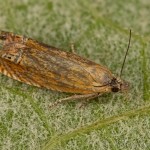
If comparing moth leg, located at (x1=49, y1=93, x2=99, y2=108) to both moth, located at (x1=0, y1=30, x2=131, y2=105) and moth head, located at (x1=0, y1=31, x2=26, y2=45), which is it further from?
moth head, located at (x1=0, y1=31, x2=26, y2=45)

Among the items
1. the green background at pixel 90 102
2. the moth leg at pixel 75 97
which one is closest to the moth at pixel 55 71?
the moth leg at pixel 75 97

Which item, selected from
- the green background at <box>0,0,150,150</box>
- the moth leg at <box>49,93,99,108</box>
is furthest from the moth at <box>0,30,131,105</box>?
the green background at <box>0,0,150,150</box>

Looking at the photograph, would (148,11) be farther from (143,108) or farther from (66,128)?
(66,128)

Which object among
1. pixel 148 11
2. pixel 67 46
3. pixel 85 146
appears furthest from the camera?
pixel 148 11

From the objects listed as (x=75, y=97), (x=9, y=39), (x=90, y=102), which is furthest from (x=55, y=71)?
(x=9, y=39)

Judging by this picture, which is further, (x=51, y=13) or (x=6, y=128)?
(x=51, y=13)

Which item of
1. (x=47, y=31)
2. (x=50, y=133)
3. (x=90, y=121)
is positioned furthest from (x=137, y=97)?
(x=47, y=31)
